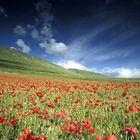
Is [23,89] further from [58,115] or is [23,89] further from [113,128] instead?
[113,128]

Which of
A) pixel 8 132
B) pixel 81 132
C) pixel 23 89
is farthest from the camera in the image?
Result: pixel 23 89

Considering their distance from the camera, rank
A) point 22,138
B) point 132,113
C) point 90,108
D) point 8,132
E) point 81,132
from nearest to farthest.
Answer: point 22,138, point 81,132, point 8,132, point 132,113, point 90,108

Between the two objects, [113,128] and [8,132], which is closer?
[8,132]

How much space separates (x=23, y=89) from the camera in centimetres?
1298

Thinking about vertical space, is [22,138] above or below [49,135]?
above

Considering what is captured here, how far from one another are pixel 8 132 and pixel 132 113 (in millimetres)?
4546

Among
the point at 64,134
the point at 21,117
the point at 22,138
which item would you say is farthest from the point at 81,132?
the point at 21,117

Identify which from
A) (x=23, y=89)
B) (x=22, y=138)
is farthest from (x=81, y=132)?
(x=23, y=89)

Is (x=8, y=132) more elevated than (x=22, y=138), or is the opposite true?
(x=22, y=138)

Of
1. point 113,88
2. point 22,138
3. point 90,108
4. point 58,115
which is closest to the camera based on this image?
point 22,138

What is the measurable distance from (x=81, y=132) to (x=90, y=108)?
13.1ft

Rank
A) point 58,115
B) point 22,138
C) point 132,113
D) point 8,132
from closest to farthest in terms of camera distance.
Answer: point 22,138
point 8,132
point 58,115
point 132,113

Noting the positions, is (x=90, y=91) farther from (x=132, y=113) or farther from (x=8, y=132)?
(x=8, y=132)

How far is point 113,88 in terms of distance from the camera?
57.6ft
